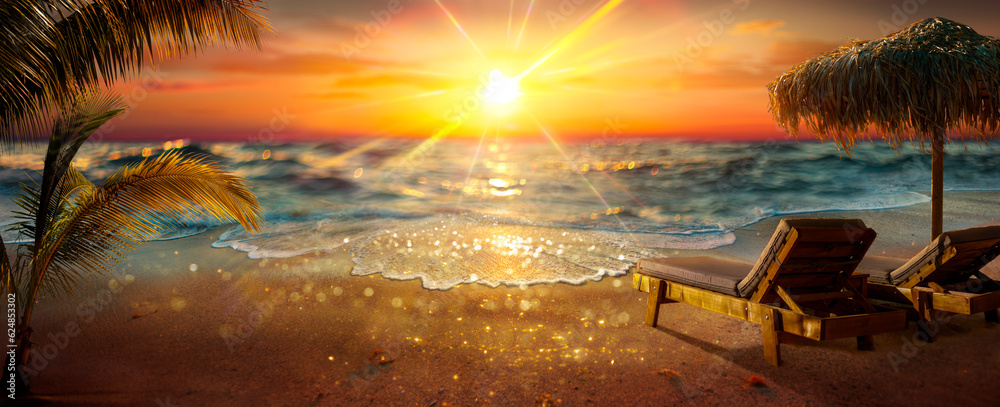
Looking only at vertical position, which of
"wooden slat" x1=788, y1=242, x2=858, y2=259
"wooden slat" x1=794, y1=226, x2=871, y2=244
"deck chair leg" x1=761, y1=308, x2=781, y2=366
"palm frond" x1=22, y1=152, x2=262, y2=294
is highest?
→ "palm frond" x1=22, y1=152, x2=262, y2=294

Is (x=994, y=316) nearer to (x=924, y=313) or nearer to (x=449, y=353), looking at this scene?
(x=924, y=313)

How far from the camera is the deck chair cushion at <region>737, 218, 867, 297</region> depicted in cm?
344

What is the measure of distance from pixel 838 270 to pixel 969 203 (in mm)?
14065

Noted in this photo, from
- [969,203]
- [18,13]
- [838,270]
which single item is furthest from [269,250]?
[969,203]

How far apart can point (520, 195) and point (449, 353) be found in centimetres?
1528

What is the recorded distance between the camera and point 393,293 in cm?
581

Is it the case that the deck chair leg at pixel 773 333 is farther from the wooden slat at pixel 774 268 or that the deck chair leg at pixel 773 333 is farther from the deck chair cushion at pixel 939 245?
the deck chair cushion at pixel 939 245

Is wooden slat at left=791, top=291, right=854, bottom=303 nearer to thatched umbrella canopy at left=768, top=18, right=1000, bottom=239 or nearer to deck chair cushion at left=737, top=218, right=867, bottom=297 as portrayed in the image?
deck chair cushion at left=737, top=218, right=867, bottom=297

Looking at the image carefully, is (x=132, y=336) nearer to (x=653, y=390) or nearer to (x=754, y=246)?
(x=653, y=390)

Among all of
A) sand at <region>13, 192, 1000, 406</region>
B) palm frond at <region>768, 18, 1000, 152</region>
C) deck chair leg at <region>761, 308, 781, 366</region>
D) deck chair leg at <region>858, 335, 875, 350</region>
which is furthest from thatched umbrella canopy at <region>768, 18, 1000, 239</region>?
deck chair leg at <region>761, 308, 781, 366</region>

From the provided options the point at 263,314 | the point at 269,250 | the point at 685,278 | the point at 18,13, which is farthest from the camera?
the point at 269,250

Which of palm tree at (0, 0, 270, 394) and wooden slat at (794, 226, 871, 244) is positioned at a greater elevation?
palm tree at (0, 0, 270, 394)

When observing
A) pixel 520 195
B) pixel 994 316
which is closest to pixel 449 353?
pixel 994 316

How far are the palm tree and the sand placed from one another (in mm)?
997
